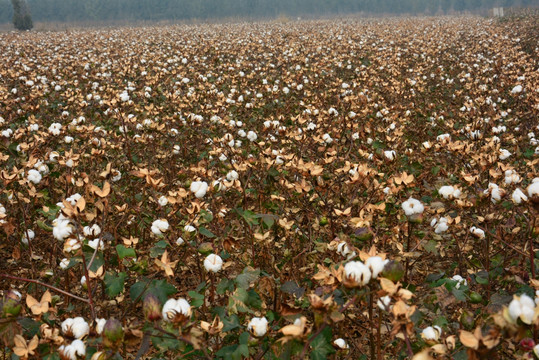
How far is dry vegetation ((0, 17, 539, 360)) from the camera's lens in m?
1.33

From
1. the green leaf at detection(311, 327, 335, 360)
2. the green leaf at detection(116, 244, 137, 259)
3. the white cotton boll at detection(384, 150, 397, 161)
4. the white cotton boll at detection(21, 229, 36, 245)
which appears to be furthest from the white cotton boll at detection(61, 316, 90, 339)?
the white cotton boll at detection(384, 150, 397, 161)

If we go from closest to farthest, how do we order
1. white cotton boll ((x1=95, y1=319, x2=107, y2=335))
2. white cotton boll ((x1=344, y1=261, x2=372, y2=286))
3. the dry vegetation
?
white cotton boll ((x1=344, y1=261, x2=372, y2=286))
the dry vegetation
white cotton boll ((x1=95, y1=319, x2=107, y2=335))

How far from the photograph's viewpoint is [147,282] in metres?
1.71

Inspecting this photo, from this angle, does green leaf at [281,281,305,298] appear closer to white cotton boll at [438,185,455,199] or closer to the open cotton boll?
the open cotton boll

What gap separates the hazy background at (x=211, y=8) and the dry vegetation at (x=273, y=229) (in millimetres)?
64432

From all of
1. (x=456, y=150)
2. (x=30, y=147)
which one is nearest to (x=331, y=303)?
(x=456, y=150)

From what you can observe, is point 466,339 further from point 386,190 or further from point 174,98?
point 174,98

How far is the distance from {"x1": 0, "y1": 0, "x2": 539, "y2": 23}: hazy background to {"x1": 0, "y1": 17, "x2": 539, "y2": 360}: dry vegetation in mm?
64432

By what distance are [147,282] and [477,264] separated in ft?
6.57

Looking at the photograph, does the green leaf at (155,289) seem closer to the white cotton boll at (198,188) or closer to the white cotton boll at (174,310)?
the white cotton boll at (174,310)

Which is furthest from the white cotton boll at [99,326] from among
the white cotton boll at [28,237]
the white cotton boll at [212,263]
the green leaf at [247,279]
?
the white cotton boll at [28,237]

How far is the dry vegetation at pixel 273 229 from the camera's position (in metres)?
1.33

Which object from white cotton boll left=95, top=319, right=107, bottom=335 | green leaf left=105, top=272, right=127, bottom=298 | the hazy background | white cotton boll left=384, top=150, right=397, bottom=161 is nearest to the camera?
white cotton boll left=95, top=319, right=107, bottom=335

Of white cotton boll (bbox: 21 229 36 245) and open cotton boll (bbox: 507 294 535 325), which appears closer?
open cotton boll (bbox: 507 294 535 325)
